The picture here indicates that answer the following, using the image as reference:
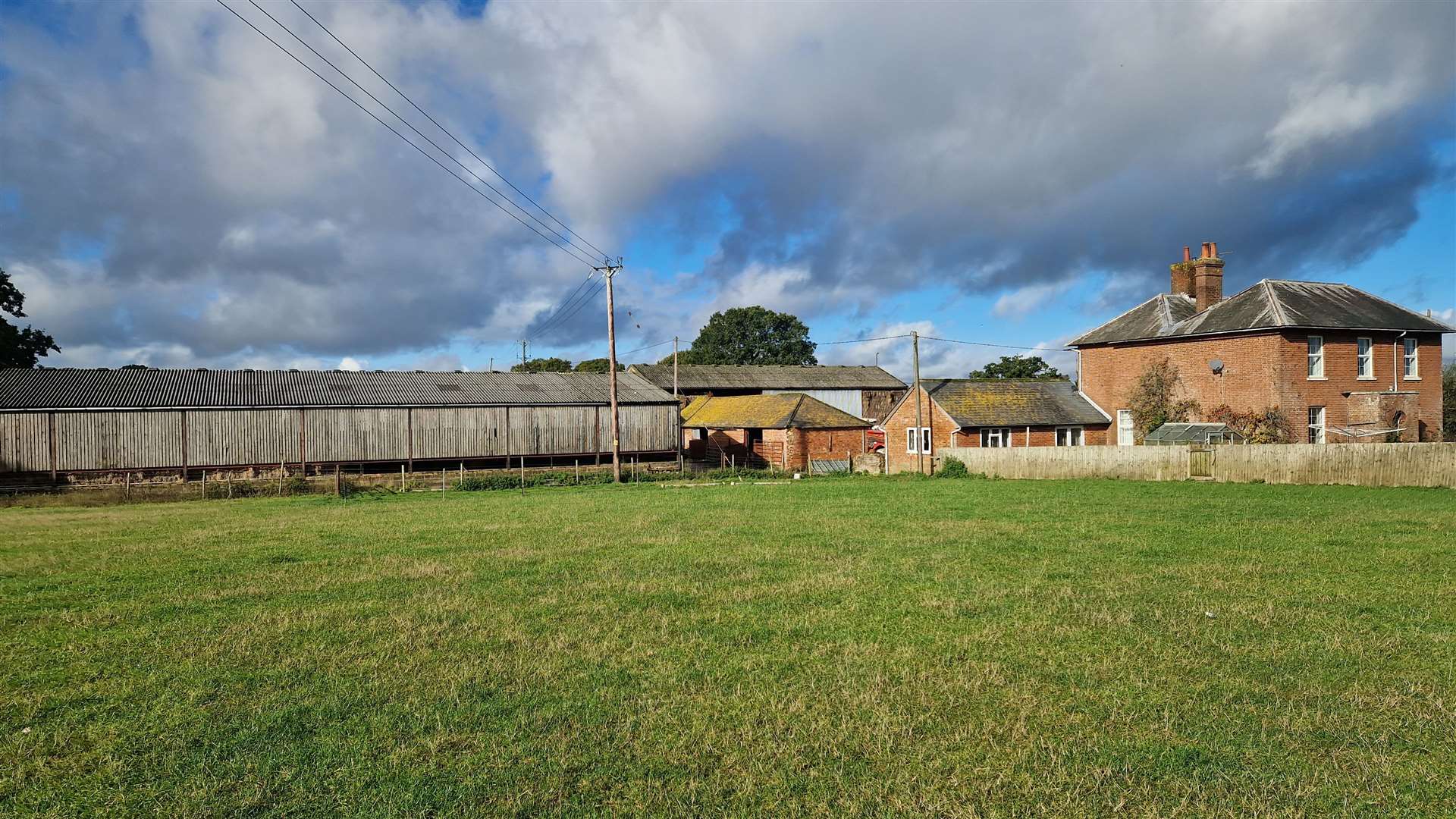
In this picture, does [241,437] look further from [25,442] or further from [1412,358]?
[1412,358]

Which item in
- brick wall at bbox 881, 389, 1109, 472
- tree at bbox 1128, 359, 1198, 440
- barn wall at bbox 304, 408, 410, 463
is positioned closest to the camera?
barn wall at bbox 304, 408, 410, 463

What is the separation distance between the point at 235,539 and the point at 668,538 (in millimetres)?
9134

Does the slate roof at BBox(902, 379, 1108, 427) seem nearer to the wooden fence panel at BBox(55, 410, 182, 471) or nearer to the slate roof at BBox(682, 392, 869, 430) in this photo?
the slate roof at BBox(682, 392, 869, 430)

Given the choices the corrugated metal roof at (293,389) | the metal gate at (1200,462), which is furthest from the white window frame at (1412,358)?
the corrugated metal roof at (293,389)

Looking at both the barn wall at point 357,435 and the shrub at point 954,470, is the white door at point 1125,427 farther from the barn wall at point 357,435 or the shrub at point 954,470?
the barn wall at point 357,435

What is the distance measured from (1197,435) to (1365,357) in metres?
8.77

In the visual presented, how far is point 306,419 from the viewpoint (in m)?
38.2

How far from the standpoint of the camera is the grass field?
5191 mm

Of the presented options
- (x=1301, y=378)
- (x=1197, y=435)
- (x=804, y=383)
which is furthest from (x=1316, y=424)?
(x=804, y=383)

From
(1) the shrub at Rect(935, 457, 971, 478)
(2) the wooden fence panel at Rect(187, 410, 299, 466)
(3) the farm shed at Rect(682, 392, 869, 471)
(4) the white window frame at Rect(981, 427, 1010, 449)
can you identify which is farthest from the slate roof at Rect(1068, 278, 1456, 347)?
(2) the wooden fence panel at Rect(187, 410, 299, 466)

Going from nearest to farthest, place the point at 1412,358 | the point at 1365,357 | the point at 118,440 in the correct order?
the point at 118,440, the point at 1365,357, the point at 1412,358

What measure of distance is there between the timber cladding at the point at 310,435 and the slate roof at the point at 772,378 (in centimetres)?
2914

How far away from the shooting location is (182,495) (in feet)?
108

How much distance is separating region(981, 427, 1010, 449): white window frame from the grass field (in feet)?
88.4
